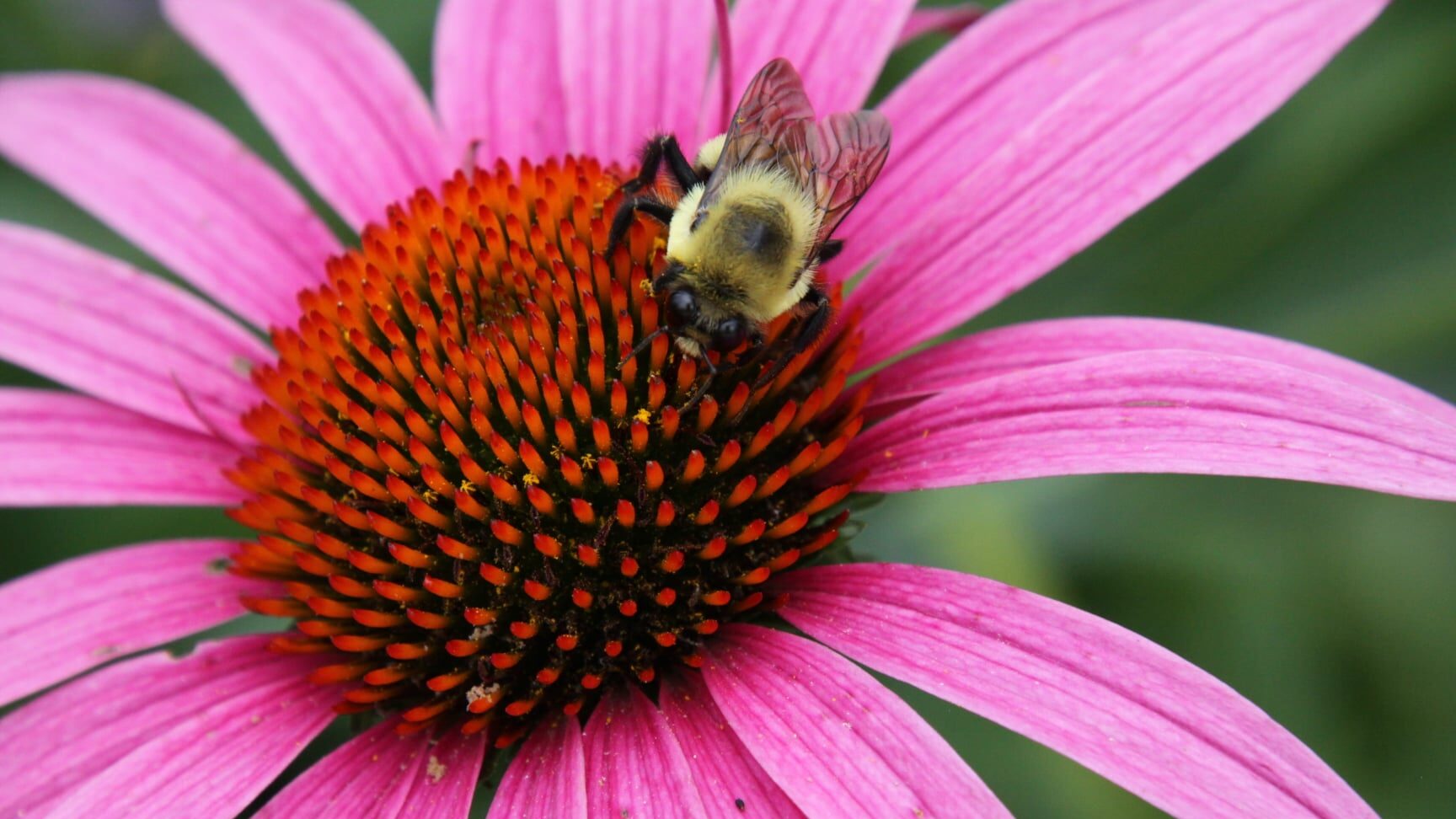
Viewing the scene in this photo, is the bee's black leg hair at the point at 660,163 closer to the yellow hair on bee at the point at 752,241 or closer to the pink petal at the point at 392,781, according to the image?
the yellow hair on bee at the point at 752,241

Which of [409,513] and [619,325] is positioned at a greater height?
[619,325]

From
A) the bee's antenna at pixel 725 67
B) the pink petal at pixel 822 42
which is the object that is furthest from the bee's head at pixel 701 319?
the pink petal at pixel 822 42

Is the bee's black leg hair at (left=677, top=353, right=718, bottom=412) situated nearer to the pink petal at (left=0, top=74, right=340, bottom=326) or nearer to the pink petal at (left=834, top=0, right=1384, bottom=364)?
the pink petal at (left=834, top=0, right=1384, bottom=364)

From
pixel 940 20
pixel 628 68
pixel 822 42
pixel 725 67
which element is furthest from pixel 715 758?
pixel 940 20


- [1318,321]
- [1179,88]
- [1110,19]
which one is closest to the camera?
[1179,88]

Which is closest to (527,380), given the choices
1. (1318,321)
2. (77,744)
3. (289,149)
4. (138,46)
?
(77,744)

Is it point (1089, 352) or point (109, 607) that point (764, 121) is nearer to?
point (1089, 352)

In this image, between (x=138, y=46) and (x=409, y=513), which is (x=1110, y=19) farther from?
(x=138, y=46)
